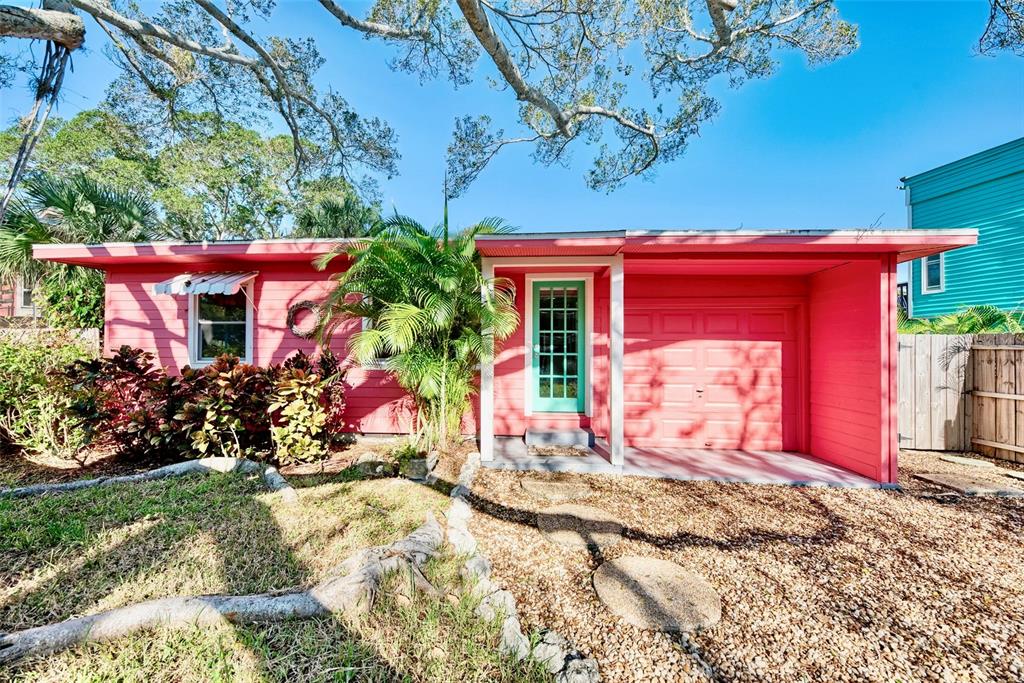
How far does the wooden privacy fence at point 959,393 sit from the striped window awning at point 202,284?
9.15 m

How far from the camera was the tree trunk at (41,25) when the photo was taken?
337cm

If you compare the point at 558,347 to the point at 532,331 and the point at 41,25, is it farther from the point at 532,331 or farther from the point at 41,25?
the point at 41,25

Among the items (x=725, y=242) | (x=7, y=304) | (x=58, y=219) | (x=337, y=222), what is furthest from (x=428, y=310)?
(x=7, y=304)

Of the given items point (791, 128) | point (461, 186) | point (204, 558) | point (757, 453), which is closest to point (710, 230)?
point (757, 453)

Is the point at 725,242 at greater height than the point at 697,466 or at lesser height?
greater

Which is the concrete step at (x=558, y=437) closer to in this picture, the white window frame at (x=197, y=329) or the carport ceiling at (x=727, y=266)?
the carport ceiling at (x=727, y=266)

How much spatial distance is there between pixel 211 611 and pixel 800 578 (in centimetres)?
337

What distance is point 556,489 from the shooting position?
385cm

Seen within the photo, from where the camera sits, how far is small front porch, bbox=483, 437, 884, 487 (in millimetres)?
4242

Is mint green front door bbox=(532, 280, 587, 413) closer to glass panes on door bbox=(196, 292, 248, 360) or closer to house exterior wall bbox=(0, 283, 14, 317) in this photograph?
glass panes on door bbox=(196, 292, 248, 360)

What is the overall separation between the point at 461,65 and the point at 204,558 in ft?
29.0

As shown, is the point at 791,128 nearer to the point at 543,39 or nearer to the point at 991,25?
the point at 991,25

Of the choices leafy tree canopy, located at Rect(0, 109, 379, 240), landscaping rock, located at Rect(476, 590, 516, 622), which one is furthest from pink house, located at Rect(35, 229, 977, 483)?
leafy tree canopy, located at Rect(0, 109, 379, 240)

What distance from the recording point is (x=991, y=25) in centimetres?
442
